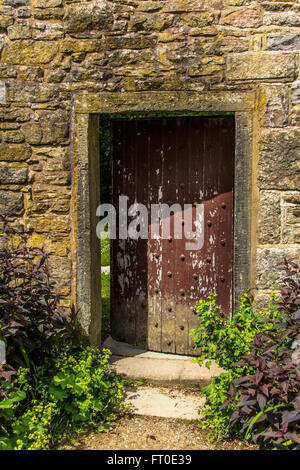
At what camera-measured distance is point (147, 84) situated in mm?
3541

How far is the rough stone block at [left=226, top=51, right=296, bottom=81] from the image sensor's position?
11.2ft

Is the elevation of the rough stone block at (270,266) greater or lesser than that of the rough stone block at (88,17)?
lesser

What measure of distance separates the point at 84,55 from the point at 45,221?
4.36 feet

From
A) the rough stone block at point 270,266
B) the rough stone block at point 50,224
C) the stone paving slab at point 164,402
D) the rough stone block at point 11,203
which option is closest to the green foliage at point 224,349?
the stone paving slab at point 164,402

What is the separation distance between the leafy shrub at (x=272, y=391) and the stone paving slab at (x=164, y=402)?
54 centimetres

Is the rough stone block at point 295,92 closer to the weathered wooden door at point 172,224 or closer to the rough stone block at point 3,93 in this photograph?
the weathered wooden door at point 172,224

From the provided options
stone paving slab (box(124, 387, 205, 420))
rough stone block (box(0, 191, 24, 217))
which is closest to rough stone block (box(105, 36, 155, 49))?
rough stone block (box(0, 191, 24, 217))

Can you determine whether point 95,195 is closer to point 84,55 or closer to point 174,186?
point 174,186

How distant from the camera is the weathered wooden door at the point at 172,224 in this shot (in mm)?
4109

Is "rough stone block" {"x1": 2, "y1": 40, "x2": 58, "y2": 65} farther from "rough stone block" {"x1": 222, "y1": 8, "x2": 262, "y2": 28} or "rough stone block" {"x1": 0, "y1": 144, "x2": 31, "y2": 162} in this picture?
"rough stone block" {"x1": 222, "y1": 8, "x2": 262, "y2": 28}

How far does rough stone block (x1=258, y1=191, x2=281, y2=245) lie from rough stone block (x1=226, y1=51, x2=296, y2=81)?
87cm
